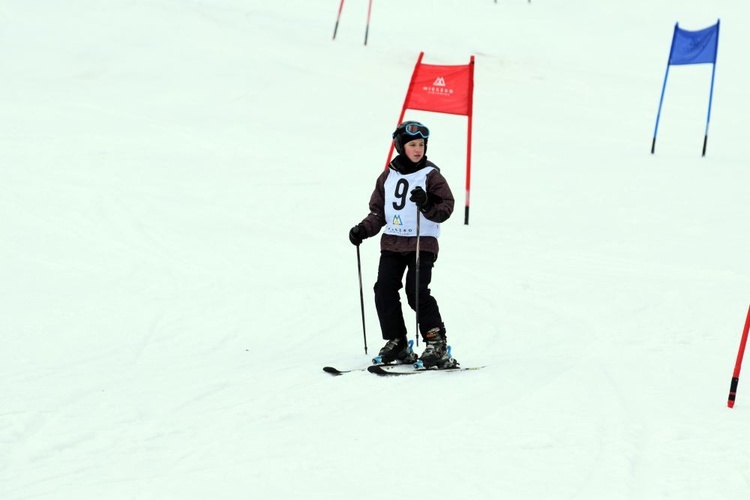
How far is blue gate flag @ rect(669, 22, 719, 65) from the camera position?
15391 millimetres

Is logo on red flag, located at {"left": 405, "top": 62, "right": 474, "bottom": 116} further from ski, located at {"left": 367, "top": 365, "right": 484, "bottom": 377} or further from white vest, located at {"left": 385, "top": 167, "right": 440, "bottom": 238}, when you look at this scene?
ski, located at {"left": 367, "top": 365, "right": 484, "bottom": 377}

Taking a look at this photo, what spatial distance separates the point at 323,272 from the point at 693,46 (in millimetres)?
9208

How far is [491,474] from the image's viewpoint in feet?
13.5

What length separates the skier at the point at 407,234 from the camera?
586cm

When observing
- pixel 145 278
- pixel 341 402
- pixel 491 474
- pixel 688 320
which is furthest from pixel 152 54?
pixel 491 474

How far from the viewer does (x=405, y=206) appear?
5.95 metres

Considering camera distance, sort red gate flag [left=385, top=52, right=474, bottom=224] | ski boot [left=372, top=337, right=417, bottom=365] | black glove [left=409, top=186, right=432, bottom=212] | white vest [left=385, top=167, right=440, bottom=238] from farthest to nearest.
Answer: red gate flag [left=385, top=52, right=474, bottom=224] < ski boot [left=372, top=337, right=417, bottom=365] < white vest [left=385, top=167, right=440, bottom=238] < black glove [left=409, top=186, right=432, bottom=212]

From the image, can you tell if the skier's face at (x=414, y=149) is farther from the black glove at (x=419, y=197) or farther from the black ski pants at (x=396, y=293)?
the black ski pants at (x=396, y=293)

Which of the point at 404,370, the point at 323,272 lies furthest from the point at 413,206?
the point at 323,272

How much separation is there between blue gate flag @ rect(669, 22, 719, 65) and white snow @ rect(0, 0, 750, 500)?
63.1 inches

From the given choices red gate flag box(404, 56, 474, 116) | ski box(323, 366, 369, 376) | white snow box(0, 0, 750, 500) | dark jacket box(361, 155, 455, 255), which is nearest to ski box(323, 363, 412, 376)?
ski box(323, 366, 369, 376)

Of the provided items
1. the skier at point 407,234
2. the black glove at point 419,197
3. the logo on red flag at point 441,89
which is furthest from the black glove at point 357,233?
the logo on red flag at point 441,89

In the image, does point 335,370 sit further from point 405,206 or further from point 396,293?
point 405,206

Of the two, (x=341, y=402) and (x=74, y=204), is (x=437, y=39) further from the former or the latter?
(x=341, y=402)
